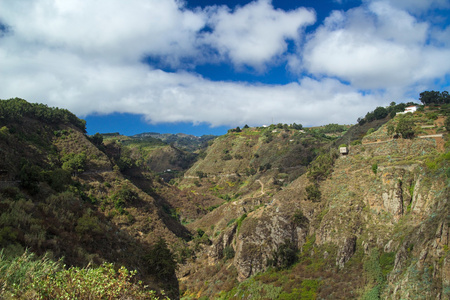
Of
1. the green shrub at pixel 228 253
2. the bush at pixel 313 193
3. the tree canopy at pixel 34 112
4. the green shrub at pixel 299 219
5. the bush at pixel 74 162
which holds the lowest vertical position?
the green shrub at pixel 228 253

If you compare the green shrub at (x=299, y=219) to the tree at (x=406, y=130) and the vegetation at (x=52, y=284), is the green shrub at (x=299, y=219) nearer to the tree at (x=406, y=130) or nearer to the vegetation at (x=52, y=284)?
the tree at (x=406, y=130)

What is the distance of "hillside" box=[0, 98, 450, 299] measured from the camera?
17.6 metres

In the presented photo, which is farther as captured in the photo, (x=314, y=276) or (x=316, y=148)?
(x=316, y=148)

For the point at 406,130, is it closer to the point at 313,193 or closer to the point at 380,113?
the point at 313,193

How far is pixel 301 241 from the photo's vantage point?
37.5m

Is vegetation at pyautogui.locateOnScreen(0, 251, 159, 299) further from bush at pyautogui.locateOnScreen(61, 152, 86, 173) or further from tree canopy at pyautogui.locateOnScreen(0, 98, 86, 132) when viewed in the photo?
tree canopy at pyautogui.locateOnScreen(0, 98, 86, 132)

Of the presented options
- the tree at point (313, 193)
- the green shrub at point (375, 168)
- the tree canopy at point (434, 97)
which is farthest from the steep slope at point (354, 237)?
the tree canopy at point (434, 97)

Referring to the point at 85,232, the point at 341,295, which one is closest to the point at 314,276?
the point at 341,295

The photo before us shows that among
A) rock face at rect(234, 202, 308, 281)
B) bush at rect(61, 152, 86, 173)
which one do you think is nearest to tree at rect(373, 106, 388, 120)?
rock face at rect(234, 202, 308, 281)

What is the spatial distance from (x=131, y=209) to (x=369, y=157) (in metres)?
44.1

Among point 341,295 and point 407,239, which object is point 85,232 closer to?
point 341,295

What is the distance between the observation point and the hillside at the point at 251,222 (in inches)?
693

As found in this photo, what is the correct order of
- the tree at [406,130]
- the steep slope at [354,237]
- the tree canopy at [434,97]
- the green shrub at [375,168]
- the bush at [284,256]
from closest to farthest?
1. the steep slope at [354,237]
2. the green shrub at [375,168]
3. the bush at [284,256]
4. the tree at [406,130]
5. the tree canopy at [434,97]

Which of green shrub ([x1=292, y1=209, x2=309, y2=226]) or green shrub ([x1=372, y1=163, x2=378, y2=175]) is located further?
green shrub ([x1=292, y1=209, x2=309, y2=226])
